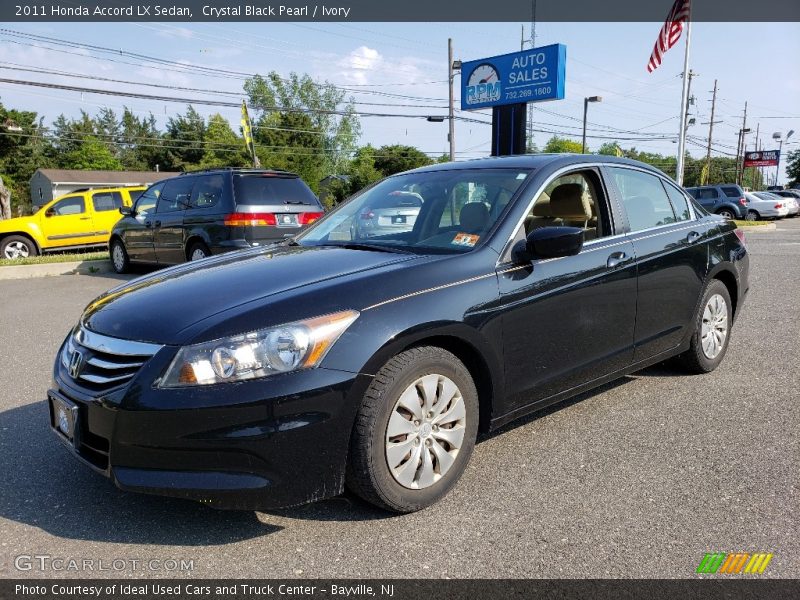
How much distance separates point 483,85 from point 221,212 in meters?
14.7

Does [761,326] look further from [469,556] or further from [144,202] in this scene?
[144,202]

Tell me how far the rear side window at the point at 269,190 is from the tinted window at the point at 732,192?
27.3 metres

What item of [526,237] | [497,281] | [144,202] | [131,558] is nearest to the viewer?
[131,558]

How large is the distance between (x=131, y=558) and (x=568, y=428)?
2.48 meters

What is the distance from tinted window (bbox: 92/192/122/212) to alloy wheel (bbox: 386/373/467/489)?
16691 mm

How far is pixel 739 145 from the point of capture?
79.1m

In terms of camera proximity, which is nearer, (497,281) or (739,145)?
(497,281)

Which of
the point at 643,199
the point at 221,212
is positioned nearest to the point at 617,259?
the point at 643,199

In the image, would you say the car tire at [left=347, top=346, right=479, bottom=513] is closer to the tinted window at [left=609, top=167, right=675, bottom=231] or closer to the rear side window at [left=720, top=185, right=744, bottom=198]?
the tinted window at [left=609, top=167, right=675, bottom=231]

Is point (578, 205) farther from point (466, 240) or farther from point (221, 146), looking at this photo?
point (221, 146)

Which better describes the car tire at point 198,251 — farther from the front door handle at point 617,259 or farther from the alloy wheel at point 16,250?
the alloy wheel at point 16,250

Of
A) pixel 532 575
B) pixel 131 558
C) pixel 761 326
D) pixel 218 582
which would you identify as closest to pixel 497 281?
pixel 532 575

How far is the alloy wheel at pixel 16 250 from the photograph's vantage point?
15.8m

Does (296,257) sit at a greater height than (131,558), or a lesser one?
greater
